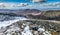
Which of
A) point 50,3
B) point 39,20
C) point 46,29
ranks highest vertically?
point 50,3

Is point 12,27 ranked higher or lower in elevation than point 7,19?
lower

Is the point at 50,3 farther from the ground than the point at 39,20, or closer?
farther from the ground

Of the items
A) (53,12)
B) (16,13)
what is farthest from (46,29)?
(16,13)

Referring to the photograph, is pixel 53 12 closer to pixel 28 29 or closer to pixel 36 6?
pixel 36 6

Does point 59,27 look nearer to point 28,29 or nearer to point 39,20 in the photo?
point 39,20

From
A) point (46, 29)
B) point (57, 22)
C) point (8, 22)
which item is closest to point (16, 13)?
point (8, 22)

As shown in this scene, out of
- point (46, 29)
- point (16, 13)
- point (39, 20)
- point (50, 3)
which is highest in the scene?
point (50, 3)

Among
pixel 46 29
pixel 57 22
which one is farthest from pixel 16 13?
pixel 57 22

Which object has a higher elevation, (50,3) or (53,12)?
(50,3)
